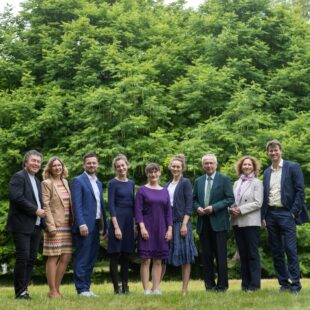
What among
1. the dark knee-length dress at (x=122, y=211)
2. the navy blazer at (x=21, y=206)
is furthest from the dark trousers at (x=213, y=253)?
the navy blazer at (x=21, y=206)

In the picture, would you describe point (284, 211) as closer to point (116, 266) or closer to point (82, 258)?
point (116, 266)

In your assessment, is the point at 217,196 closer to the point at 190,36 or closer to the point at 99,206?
the point at 99,206

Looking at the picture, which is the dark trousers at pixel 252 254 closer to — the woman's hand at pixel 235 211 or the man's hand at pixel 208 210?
the woman's hand at pixel 235 211

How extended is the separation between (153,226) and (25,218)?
1.85 m

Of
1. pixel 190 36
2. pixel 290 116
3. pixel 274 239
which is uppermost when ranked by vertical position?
pixel 190 36

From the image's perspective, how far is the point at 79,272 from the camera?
7.77 metres

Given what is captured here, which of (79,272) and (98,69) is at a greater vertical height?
(98,69)

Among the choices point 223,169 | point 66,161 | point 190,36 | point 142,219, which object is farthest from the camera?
point 190,36

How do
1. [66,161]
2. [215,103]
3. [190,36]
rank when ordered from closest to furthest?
1. [66,161]
2. [215,103]
3. [190,36]

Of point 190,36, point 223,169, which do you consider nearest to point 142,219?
point 223,169

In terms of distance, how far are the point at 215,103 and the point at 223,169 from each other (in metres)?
3.08

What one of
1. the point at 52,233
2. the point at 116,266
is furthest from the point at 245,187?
the point at 52,233

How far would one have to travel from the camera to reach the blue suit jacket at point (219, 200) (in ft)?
26.2

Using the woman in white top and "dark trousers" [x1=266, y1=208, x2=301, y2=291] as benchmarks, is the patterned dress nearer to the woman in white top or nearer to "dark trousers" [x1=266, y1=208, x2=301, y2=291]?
the woman in white top
